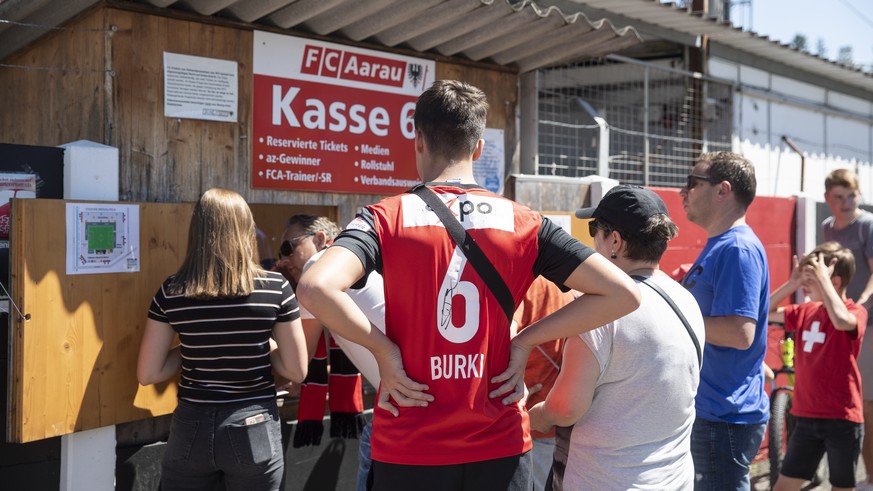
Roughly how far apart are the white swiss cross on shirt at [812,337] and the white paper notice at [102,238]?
13.2 ft

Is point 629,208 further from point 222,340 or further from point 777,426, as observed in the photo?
point 777,426

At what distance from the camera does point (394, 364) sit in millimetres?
2105

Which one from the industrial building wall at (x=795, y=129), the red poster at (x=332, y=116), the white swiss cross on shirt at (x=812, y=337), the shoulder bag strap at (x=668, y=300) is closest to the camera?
the shoulder bag strap at (x=668, y=300)

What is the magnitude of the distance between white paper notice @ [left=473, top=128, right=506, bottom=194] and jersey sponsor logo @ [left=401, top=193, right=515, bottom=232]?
3.42 m

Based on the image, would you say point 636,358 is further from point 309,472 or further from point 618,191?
point 309,472

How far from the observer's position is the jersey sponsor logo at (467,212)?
2.13m

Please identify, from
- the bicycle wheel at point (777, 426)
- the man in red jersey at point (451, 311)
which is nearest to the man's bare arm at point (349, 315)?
the man in red jersey at point (451, 311)

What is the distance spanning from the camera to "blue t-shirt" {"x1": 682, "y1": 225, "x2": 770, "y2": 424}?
3.45 meters

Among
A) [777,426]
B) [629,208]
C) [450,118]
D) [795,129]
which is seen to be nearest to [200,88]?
[450,118]

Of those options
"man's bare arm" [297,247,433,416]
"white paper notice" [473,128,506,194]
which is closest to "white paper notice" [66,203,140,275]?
"man's bare arm" [297,247,433,416]

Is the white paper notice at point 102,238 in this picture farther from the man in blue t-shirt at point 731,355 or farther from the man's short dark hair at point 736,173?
the man's short dark hair at point 736,173

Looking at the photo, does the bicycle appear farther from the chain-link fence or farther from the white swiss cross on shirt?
the chain-link fence

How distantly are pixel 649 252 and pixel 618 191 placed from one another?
23 cm

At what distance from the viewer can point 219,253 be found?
3.34 m
